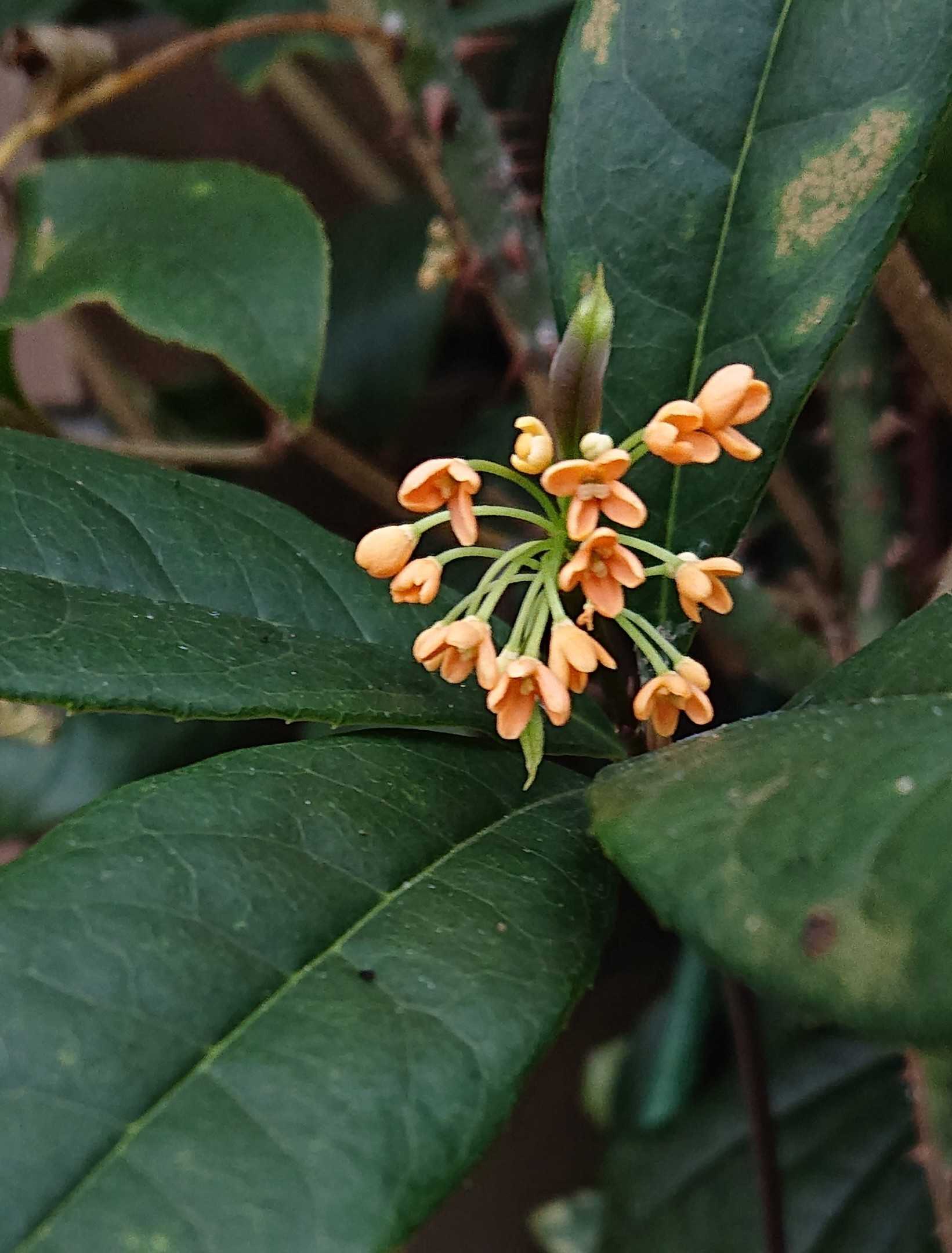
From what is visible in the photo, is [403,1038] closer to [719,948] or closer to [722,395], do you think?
[719,948]

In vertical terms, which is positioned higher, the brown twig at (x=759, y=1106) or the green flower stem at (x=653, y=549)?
the green flower stem at (x=653, y=549)

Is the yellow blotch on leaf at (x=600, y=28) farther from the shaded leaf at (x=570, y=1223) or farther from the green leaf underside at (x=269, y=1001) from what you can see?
the shaded leaf at (x=570, y=1223)

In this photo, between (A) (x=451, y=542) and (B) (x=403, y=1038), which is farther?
(A) (x=451, y=542)

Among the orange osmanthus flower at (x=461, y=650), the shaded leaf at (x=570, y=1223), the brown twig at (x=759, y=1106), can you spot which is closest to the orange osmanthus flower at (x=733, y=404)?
the orange osmanthus flower at (x=461, y=650)

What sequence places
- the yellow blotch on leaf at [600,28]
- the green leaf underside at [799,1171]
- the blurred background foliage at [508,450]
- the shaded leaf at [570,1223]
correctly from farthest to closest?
1. the shaded leaf at [570,1223]
2. the green leaf underside at [799,1171]
3. the blurred background foliage at [508,450]
4. the yellow blotch on leaf at [600,28]

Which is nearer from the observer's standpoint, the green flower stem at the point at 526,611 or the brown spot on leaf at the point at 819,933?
the brown spot on leaf at the point at 819,933

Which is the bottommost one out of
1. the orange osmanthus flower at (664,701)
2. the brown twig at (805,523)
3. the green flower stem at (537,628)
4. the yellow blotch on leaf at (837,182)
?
the brown twig at (805,523)

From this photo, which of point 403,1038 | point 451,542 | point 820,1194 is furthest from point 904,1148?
point 403,1038

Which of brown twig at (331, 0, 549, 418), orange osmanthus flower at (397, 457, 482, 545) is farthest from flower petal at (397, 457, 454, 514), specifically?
brown twig at (331, 0, 549, 418)
